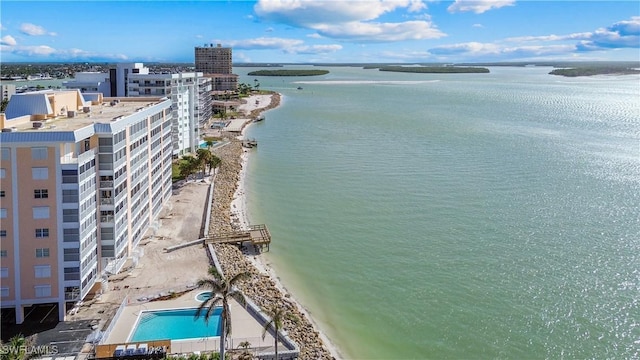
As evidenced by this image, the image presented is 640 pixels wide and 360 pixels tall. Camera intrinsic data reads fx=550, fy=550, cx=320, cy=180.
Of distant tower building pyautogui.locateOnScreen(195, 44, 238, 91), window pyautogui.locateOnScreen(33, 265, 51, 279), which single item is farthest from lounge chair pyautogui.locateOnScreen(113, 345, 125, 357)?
distant tower building pyautogui.locateOnScreen(195, 44, 238, 91)

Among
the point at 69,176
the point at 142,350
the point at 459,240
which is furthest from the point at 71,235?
the point at 459,240

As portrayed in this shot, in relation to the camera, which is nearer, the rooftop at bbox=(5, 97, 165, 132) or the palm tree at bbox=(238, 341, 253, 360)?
the palm tree at bbox=(238, 341, 253, 360)

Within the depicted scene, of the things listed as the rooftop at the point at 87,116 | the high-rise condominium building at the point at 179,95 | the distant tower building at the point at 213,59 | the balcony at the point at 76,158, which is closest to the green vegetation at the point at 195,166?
the high-rise condominium building at the point at 179,95

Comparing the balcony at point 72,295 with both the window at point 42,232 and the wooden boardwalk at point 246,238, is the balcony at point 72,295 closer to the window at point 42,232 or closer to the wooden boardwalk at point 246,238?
the window at point 42,232


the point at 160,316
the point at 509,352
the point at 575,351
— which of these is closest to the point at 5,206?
the point at 160,316

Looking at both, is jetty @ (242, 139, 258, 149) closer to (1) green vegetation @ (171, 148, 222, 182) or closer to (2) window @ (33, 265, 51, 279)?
(1) green vegetation @ (171, 148, 222, 182)

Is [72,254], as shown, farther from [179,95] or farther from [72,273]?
[179,95]

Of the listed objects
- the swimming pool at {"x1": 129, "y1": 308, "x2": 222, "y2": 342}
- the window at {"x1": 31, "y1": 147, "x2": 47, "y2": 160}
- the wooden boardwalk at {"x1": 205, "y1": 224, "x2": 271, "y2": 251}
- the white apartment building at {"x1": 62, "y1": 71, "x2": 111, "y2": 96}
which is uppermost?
the white apartment building at {"x1": 62, "y1": 71, "x2": 111, "y2": 96}
